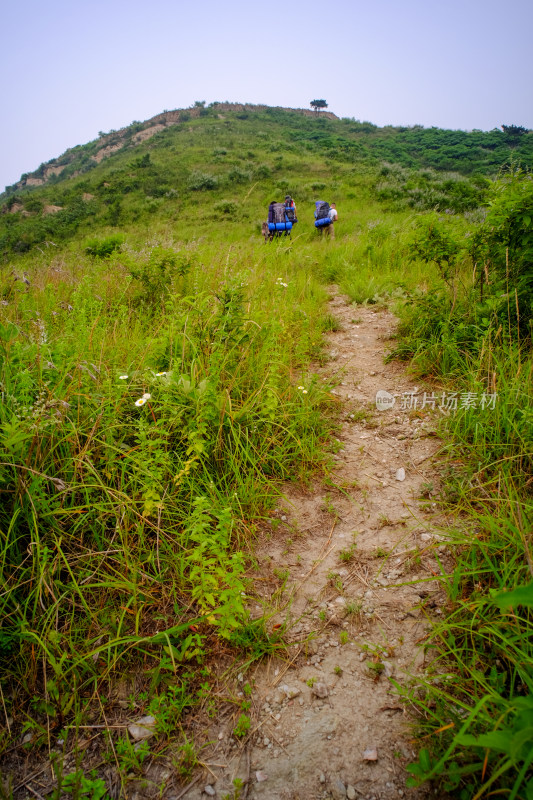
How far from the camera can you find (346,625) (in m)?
1.81

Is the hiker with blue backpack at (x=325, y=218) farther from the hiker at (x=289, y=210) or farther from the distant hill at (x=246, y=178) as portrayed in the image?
the distant hill at (x=246, y=178)

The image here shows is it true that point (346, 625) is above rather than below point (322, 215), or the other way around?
below

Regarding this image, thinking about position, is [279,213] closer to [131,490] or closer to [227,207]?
[131,490]

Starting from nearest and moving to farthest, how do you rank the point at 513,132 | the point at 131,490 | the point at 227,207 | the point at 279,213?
the point at 131,490, the point at 279,213, the point at 227,207, the point at 513,132

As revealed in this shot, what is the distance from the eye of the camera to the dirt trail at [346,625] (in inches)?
53.7

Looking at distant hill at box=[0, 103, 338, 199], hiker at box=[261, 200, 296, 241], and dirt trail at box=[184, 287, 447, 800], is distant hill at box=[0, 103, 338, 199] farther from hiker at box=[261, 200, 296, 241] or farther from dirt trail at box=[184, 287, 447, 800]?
dirt trail at box=[184, 287, 447, 800]

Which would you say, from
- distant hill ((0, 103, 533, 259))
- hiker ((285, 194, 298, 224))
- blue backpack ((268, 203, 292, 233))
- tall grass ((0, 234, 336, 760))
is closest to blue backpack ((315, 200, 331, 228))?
hiker ((285, 194, 298, 224))

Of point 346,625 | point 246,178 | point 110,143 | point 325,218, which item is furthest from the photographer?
point 110,143

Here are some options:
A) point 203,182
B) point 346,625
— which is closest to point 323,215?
point 346,625

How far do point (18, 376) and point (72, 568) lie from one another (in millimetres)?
1080

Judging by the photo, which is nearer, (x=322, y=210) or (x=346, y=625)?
(x=346, y=625)

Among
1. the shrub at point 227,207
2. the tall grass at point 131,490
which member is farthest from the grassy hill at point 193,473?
the shrub at point 227,207

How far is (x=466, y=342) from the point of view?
130 inches

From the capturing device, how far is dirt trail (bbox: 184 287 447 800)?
136 cm
